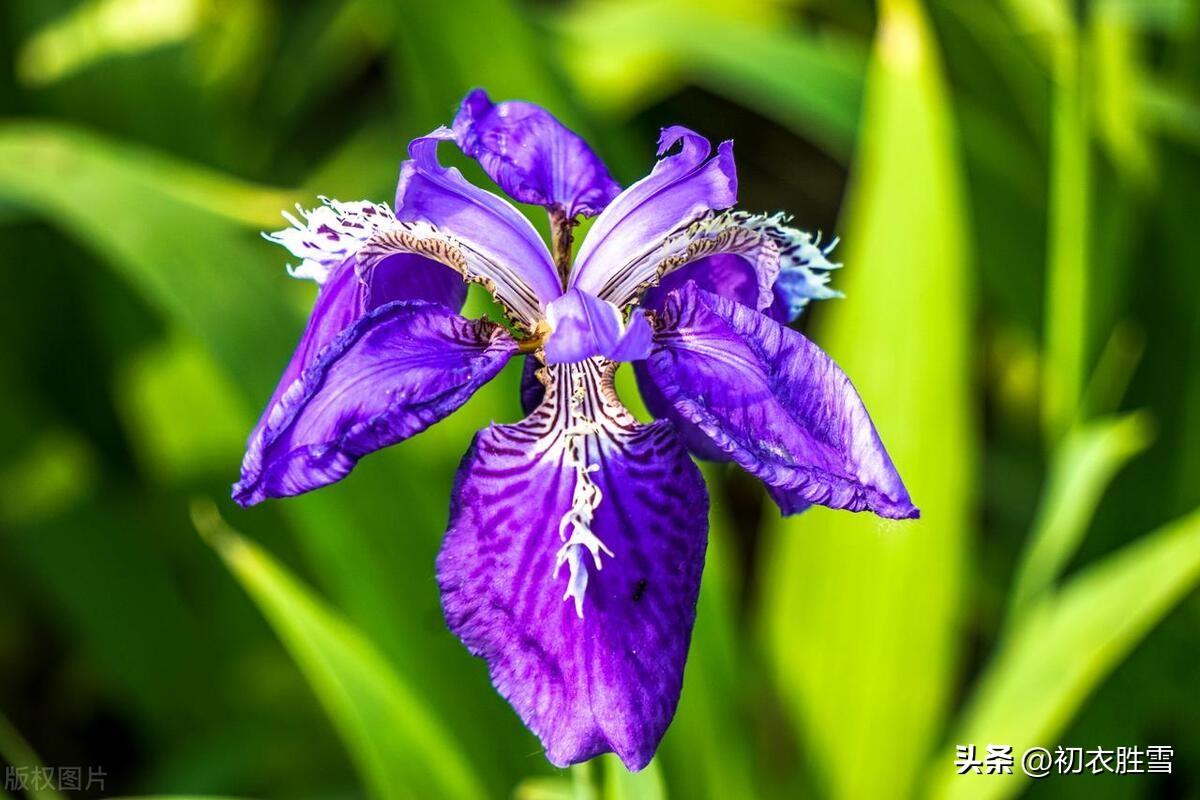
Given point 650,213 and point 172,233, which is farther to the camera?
point 172,233

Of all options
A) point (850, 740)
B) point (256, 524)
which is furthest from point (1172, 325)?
point (256, 524)

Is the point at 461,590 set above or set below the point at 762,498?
below

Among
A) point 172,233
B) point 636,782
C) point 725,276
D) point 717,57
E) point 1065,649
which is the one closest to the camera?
point 636,782

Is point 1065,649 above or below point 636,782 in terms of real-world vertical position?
above

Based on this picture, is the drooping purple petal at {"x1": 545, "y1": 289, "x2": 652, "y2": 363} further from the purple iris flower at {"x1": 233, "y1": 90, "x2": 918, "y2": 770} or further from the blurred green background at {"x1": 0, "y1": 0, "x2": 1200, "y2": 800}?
the blurred green background at {"x1": 0, "y1": 0, "x2": 1200, "y2": 800}

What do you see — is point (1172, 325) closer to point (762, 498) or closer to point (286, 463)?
point (762, 498)

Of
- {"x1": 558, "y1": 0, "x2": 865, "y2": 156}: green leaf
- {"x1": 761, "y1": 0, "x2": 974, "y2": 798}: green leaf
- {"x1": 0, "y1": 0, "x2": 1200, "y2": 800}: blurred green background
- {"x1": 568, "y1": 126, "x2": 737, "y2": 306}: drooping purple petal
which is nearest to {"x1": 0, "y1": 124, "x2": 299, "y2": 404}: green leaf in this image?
{"x1": 0, "y1": 0, "x2": 1200, "y2": 800}: blurred green background

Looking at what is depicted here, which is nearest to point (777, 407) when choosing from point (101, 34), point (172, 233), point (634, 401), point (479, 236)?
point (479, 236)

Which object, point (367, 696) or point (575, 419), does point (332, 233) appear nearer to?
point (575, 419)
